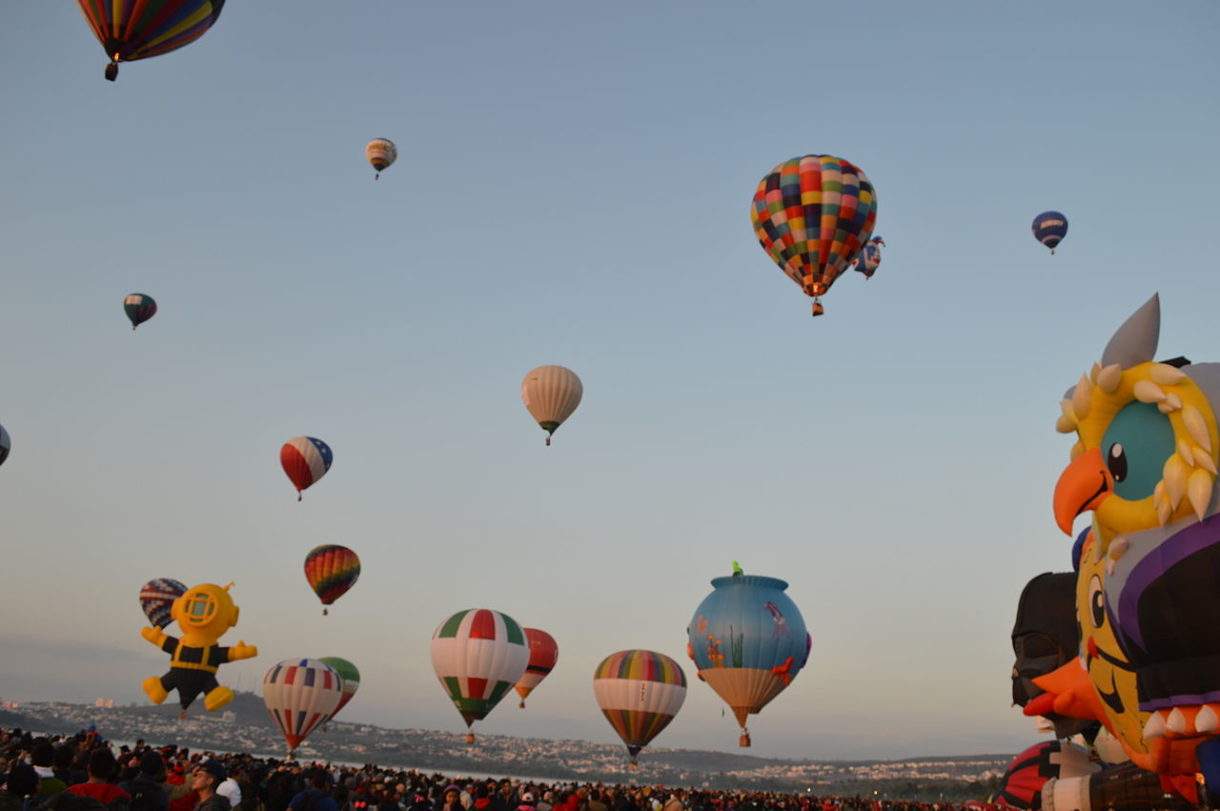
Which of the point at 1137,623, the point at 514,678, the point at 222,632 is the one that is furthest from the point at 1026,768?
the point at 222,632

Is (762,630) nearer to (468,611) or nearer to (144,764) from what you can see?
(468,611)

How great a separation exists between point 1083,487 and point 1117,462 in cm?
24

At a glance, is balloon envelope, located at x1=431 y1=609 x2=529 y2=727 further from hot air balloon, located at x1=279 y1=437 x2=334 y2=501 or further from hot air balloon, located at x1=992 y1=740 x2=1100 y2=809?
hot air balloon, located at x1=992 y1=740 x2=1100 y2=809

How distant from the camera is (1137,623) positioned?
524cm

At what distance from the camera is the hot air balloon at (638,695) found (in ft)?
A: 86.4

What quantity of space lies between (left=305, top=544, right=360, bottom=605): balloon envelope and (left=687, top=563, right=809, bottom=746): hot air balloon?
40.8 ft

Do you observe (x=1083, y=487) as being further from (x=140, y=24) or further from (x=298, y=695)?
(x=298, y=695)

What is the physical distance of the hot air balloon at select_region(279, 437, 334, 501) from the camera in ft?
96.9

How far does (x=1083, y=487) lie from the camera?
553 centimetres

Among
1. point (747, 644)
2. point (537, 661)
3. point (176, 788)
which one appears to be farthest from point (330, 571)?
point (176, 788)

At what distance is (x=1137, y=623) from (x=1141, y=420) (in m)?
1.17

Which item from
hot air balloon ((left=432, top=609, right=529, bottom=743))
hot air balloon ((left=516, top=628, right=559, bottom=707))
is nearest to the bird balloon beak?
hot air balloon ((left=432, top=609, right=529, bottom=743))

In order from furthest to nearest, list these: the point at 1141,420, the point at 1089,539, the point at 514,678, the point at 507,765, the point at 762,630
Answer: the point at 507,765 < the point at 514,678 < the point at 762,630 < the point at 1089,539 < the point at 1141,420

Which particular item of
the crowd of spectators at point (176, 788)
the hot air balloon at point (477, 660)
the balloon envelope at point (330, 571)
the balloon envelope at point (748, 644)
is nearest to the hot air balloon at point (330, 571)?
the balloon envelope at point (330, 571)
